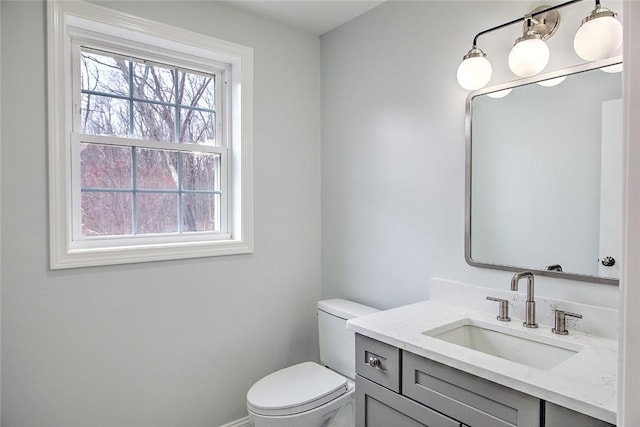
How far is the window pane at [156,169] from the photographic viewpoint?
76.9 inches

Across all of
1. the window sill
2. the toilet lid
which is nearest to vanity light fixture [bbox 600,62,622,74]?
the toilet lid

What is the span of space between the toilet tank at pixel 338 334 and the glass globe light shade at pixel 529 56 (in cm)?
132

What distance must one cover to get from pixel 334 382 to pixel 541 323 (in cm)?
97

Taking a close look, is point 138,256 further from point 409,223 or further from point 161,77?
point 409,223

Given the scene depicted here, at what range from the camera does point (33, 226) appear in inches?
61.7

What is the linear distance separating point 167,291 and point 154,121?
2.96 feet

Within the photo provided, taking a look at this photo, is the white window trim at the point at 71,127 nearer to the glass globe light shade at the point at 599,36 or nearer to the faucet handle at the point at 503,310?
the faucet handle at the point at 503,310

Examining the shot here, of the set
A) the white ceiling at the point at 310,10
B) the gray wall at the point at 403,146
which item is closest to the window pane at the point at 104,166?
the white ceiling at the point at 310,10

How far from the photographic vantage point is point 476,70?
150 cm

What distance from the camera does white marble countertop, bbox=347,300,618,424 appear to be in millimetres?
887

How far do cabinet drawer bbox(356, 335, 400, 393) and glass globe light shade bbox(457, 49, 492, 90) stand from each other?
109cm

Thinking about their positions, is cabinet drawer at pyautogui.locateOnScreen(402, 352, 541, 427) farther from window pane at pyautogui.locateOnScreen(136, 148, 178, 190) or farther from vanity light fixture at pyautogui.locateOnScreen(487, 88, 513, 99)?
window pane at pyautogui.locateOnScreen(136, 148, 178, 190)

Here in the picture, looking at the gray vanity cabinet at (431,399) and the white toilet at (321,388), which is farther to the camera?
the white toilet at (321,388)

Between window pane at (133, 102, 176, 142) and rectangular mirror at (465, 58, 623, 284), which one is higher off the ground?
window pane at (133, 102, 176, 142)
